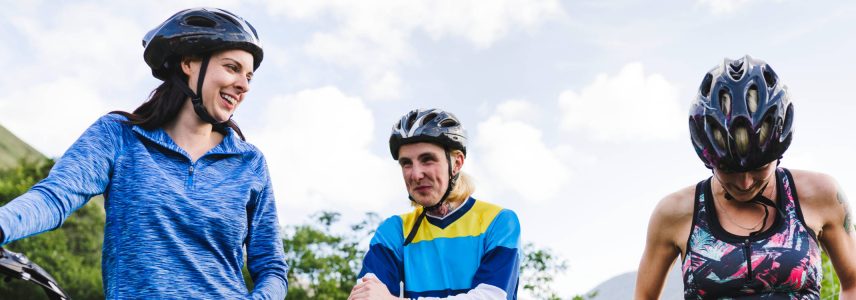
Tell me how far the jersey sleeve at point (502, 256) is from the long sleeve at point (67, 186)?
2.08 meters

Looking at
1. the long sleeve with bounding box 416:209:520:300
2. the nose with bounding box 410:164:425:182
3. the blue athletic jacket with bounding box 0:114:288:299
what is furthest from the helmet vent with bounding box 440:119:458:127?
the blue athletic jacket with bounding box 0:114:288:299

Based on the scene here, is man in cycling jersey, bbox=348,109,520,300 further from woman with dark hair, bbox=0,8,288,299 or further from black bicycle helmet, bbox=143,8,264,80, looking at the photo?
black bicycle helmet, bbox=143,8,264,80

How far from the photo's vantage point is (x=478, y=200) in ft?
16.6

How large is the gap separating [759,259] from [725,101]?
0.89 meters

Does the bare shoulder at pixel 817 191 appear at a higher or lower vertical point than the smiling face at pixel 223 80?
lower

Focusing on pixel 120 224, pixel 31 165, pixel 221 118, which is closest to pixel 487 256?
pixel 221 118

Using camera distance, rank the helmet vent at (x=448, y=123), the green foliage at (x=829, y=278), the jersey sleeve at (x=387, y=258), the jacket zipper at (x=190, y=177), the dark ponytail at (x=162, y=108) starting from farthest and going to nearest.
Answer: the green foliage at (x=829, y=278) < the helmet vent at (x=448, y=123) < the jersey sleeve at (x=387, y=258) < the dark ponytail at (x=162, y=108) < the jacket zipper at (x=190, y=177)

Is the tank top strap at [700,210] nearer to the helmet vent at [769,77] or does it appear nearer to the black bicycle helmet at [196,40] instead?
the helmet vent at [769,77]

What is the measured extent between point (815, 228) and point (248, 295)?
2965 mm

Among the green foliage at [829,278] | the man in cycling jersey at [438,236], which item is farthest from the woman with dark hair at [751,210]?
the man in cycling jersey at [438,236]

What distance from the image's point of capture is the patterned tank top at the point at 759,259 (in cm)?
406

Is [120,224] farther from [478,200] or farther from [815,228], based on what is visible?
[815,228]

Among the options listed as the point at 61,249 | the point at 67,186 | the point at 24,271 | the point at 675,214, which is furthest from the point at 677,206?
the point at 61,249

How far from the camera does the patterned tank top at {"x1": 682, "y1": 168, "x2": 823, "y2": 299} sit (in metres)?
4.06
